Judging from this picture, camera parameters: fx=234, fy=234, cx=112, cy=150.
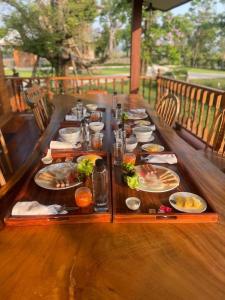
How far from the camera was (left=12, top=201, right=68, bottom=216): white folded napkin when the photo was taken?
0.99 m

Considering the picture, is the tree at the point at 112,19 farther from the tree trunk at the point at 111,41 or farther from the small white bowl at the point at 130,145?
the small white bowl at the point at 130,145

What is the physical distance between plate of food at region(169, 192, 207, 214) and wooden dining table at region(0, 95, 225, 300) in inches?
2.2

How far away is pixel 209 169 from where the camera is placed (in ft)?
A: 4.67

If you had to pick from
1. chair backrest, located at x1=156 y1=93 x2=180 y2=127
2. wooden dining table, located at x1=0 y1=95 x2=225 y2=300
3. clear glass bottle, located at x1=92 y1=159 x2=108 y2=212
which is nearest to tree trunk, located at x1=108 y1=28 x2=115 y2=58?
chair backrest, located at x1=156 y1=93 x2=180 y2=127

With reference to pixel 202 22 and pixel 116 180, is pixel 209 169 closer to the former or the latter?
pixel 116 180

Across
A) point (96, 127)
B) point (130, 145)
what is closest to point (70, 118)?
point (96, 127)

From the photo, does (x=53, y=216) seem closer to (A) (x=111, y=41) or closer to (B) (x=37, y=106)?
(B) (x=37, y=106)

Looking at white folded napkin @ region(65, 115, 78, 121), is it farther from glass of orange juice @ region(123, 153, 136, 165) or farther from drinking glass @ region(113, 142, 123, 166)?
glass of orange juice @ region(123, 153, 136, 165)

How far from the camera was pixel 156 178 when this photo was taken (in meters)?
1.26

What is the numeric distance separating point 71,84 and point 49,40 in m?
2.39

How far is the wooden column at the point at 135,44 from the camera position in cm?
436

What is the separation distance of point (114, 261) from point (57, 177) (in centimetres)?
63

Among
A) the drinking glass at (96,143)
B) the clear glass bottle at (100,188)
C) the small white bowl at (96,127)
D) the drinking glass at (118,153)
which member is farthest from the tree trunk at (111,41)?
the clear glass bottle at (100,188)

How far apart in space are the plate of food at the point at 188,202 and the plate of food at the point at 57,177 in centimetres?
50
